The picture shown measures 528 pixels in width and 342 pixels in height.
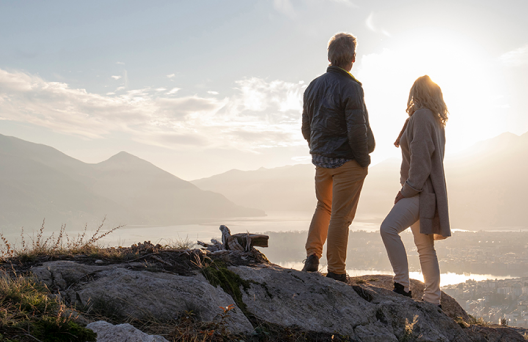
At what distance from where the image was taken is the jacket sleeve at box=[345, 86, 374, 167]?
3.51m

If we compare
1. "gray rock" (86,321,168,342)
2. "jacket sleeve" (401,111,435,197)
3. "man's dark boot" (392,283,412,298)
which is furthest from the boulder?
"gray rock" (86,321,168,342)

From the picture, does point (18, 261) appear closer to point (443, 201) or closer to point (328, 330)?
point (328, 330)

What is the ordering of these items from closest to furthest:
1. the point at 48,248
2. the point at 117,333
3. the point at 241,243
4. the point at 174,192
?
the point at 117,333, the point at 48,248, the point at 241,243, the point at 174,192

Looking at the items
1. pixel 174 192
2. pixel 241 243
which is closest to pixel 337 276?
pixel 241 243

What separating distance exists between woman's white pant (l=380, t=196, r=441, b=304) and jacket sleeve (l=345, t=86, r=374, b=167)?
77 cm

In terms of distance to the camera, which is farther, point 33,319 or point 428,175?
point 428,175

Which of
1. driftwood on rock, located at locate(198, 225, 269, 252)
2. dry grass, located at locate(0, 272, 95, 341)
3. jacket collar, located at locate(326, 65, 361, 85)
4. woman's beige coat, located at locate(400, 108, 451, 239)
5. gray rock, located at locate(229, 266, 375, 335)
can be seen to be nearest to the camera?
dry grass, located at locate(0, 272, 95, 341)

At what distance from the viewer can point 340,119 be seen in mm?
3695

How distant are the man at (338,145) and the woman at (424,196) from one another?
0.49 metres

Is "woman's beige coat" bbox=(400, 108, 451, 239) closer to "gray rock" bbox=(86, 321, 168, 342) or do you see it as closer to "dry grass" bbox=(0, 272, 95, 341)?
"gray rock" bbox=(86, 321, 168, 342)

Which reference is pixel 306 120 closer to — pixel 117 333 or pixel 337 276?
pixel 337 276

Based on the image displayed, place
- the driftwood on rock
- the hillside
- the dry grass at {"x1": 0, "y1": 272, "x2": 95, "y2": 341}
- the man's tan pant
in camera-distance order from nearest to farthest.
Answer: the dry grass at {"x1": 0, "y1": 272, "x2": 95, "y2": 341}, the man's tan pant, the driftwood on rock, the hillside

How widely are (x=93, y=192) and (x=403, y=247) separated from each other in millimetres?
139777

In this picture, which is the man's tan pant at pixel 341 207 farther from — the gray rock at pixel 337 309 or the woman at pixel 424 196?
the woman at pixel 424 196
